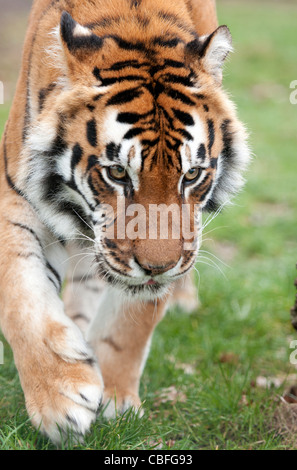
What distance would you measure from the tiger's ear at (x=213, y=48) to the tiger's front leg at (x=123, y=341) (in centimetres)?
106

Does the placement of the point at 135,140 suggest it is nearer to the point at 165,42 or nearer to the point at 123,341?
the point at 165,42

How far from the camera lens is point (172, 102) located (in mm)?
2516

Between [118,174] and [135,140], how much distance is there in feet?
0.46

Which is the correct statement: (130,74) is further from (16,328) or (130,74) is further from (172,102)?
(16,328)

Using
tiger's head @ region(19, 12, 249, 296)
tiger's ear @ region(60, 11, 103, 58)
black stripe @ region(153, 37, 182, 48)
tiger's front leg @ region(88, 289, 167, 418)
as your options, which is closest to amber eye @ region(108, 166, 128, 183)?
tiger's head @ region(19, 12, 249, 296)

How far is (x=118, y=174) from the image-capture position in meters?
2.43

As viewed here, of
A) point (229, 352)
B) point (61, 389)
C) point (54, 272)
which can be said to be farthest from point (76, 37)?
point (229, 352)

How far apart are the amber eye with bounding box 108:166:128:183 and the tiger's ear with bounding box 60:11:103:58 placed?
0.46 m

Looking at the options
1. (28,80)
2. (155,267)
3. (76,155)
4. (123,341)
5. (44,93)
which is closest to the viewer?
(155,267)

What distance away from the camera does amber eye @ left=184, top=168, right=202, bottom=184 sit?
250cm

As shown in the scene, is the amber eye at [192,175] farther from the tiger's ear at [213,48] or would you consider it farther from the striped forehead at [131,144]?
the tiger's ear at [213,48]

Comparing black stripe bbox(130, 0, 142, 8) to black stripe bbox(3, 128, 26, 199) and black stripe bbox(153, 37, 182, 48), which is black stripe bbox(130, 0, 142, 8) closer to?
black stripe bbox(153, 37, 182, 48)

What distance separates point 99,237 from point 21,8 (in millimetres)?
14218

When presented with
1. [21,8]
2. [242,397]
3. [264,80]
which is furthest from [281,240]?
[21,8]
